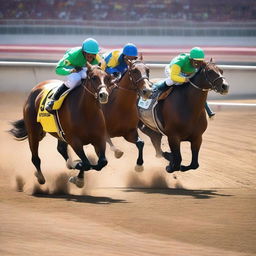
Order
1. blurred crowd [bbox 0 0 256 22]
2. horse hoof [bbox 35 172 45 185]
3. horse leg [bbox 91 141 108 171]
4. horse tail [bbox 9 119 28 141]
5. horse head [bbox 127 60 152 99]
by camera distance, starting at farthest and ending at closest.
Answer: blurred crowd [bbox 0 0 256 22] < horse tail [bbox 9 119 28 141] < horse hoof [bbox 35 172 45 185] < horse head [bbox 127 60 152 99] < horse leg [bbox 91 141 108 171]

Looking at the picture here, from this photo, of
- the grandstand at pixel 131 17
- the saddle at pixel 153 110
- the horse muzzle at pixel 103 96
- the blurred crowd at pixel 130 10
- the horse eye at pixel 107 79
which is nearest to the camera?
the horse muzzle at pixel 103 96

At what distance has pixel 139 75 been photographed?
31.3ft

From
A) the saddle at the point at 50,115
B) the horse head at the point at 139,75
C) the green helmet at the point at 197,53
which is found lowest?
the saddle at the point at 50,115

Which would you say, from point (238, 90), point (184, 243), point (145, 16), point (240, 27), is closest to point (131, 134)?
point (184, 243)

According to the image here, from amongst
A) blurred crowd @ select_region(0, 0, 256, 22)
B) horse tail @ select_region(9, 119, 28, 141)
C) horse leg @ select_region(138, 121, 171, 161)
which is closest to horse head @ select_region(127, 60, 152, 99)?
horse leg @ select_region(138, 121, 171, 161)

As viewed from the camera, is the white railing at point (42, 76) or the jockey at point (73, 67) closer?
the jockey at point (73, 67)

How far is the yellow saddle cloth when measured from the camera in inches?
369

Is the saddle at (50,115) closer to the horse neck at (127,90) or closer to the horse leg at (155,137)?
the horse neck at (127,90)

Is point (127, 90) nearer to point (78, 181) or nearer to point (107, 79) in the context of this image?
point (107, 79)

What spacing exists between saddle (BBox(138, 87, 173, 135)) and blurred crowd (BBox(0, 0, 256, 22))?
15.1 meters

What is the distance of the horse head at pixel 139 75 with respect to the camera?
9.47 metres

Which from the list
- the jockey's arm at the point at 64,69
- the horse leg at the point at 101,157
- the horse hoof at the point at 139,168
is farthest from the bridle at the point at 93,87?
the horse hoof at the point at 139,168

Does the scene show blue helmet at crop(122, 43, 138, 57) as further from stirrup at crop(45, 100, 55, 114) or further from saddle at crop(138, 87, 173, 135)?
stirrup at crop(45, 100, 55, 114)

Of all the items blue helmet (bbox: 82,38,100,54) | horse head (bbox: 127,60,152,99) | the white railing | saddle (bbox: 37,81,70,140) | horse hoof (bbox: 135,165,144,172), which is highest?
blue helmet (bbox: 82,38,100,54)
